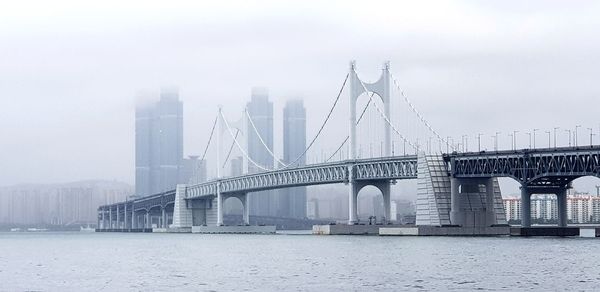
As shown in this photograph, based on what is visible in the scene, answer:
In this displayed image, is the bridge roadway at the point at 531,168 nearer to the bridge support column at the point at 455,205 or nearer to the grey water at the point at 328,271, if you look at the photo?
the bridge support column at the point at 455,205

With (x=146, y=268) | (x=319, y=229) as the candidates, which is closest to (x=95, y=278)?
(x=146, y=268)

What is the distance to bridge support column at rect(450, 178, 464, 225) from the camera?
118625mm

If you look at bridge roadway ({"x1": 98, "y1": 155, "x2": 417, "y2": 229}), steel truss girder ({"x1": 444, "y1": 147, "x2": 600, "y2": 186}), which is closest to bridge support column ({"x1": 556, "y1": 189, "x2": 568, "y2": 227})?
steel truss girder ({"x1": 444, "y1": 147, "x2": 600, "y2": 186})

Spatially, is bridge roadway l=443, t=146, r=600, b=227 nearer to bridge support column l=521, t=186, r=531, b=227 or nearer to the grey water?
bridge support column l=521, t=186, r=531, b=227

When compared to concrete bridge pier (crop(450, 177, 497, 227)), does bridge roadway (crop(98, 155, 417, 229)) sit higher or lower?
higher

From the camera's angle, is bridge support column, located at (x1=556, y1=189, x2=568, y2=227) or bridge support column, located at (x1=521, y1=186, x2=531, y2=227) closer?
bridge support column, located at (x1=521, y1=186, x2=531, y2=227)

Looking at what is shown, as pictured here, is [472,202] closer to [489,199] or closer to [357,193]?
[489,199]

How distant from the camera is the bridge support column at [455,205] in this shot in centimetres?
11862

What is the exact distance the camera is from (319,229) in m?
147

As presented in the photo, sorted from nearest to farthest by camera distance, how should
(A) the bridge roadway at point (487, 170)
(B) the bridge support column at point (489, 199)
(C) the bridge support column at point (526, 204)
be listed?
(A) the bridge roadway at point (487, 170)
(C) the bridge support column at point (526, 204)
(B) the bridge support column at point (489, 199)

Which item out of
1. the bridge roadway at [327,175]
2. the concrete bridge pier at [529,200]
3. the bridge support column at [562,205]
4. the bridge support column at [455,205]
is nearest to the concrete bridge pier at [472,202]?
the bridge support column at [455,205]

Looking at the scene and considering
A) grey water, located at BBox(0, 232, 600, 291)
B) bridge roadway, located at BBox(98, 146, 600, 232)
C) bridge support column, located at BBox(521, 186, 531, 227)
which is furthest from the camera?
bridge support column, located at BBox(521, 186, 531, 227)

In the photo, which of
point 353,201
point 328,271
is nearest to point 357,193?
point 353,201

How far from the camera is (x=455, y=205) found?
11869cm
